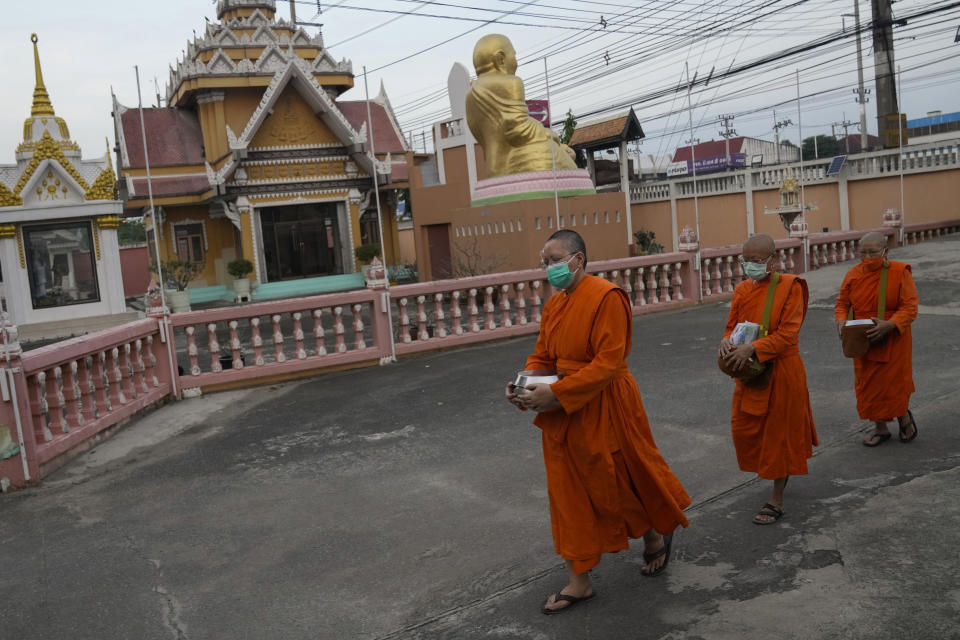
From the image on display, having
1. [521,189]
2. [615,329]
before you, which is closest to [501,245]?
[521,189]

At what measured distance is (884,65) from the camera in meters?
21.3

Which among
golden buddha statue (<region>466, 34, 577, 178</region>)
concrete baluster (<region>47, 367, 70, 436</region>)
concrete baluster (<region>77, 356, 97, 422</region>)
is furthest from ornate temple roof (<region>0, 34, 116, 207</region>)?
concrete baluster (<region>47, 367, 70, 436</region>)

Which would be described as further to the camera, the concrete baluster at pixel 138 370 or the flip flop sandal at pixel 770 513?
the concrete baluster at pixel 138 370

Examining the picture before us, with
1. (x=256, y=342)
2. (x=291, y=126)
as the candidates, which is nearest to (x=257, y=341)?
(x=256, y=342)

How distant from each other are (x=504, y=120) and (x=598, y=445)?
13.3 metres

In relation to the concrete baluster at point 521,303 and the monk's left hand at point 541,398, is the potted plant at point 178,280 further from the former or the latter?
the monk's left hand at point 541,398

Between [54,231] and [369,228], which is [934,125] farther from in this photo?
[54,231]

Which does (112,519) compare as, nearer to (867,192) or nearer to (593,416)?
(593,416)

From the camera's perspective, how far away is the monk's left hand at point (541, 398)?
336 centimetres

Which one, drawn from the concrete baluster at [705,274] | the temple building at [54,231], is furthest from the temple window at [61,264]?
the concrete baluster at [705,274]

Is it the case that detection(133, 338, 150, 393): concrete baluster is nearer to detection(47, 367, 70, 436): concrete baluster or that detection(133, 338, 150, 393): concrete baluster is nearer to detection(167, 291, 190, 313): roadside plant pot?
detection(47, 367, 70, 436): concrete baluster

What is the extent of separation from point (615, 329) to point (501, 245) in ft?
37.4

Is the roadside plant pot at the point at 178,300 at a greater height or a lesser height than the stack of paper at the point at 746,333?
greater

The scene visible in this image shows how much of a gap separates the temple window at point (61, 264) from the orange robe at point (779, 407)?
44.7ft
